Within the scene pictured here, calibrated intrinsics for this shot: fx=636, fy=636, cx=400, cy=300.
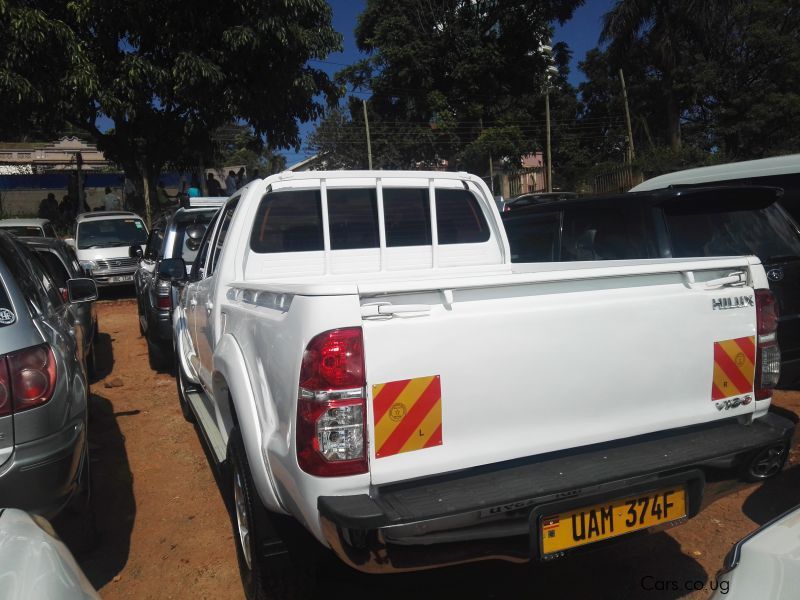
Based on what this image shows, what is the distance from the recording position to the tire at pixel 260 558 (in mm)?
2377

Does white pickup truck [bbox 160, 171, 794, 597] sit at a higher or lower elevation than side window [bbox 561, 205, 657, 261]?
lower

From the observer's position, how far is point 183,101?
13906 mm

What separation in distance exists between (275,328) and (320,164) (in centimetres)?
3940

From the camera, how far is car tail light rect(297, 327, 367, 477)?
1936 millimetres

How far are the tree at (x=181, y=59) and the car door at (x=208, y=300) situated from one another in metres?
10.3

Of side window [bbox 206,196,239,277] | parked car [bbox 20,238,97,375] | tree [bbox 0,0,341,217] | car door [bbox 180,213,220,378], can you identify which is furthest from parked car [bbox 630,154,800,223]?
tree [bbox 0,0,341,217]

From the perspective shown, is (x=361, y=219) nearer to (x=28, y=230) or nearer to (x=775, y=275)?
(x=775, y=275)

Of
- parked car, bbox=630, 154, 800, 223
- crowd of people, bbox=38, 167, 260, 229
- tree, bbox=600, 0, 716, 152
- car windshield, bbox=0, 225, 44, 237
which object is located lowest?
parked car, bbox=630, 154, 800, 223

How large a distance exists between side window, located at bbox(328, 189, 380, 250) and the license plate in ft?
7.15

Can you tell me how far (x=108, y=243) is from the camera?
13219 millimetres

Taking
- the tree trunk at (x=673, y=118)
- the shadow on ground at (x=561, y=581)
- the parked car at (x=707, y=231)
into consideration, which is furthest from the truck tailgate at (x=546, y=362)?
the tree trunk at (x=673, y=118)

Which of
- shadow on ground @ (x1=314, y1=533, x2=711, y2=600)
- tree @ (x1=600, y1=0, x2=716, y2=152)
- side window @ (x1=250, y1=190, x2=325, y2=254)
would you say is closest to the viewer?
shadow on ground @ (x1=314, y1=533, x2=711, y2=600)

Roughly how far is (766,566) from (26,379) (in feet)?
8.75

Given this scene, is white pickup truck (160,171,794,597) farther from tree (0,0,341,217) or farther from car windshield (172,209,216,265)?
tree (0,0,341,217)
